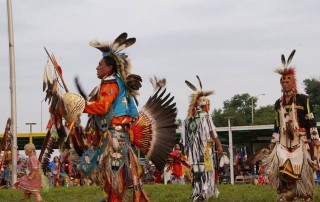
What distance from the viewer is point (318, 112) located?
191 feet

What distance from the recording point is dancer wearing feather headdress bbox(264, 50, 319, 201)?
877cm

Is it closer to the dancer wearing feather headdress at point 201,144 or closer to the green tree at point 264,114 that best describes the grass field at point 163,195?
the dancer wearing feather headdress at point 201,144

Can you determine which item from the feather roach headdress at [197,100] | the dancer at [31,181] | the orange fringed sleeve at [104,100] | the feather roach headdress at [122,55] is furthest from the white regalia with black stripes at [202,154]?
the orange fringed sleeve at [104,100]

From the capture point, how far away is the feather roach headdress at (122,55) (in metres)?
7.13

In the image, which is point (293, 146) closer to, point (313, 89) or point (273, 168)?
point (273, 168)

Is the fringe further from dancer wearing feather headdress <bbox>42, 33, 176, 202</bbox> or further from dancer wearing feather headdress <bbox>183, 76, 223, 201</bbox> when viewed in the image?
dancer wearing feather headdress <bbox>42, 33, 176, 202</bbox>

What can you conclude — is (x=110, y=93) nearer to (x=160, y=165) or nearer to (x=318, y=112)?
(x=160, y=165)

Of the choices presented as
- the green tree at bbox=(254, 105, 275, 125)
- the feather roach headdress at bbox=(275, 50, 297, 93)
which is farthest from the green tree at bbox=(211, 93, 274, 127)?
the feather roach headdress at bbox=(275, 50, 297, 93)

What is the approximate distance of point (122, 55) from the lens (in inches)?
285

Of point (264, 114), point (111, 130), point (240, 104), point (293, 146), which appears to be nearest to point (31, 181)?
point (293, 146)

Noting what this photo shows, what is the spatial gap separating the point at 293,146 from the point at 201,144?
1910 mm

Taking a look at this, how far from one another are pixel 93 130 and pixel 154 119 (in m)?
0.87

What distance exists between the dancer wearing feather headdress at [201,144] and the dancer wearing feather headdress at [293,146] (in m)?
1.47

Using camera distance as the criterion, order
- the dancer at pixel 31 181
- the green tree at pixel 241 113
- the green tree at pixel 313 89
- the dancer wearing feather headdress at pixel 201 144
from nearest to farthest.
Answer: the dancer wearing feather headdress at pixel 201 144 → the dancer at pixel 31 181 → the green tree at pixel 313 89 → the green tree at pixel 241 113
